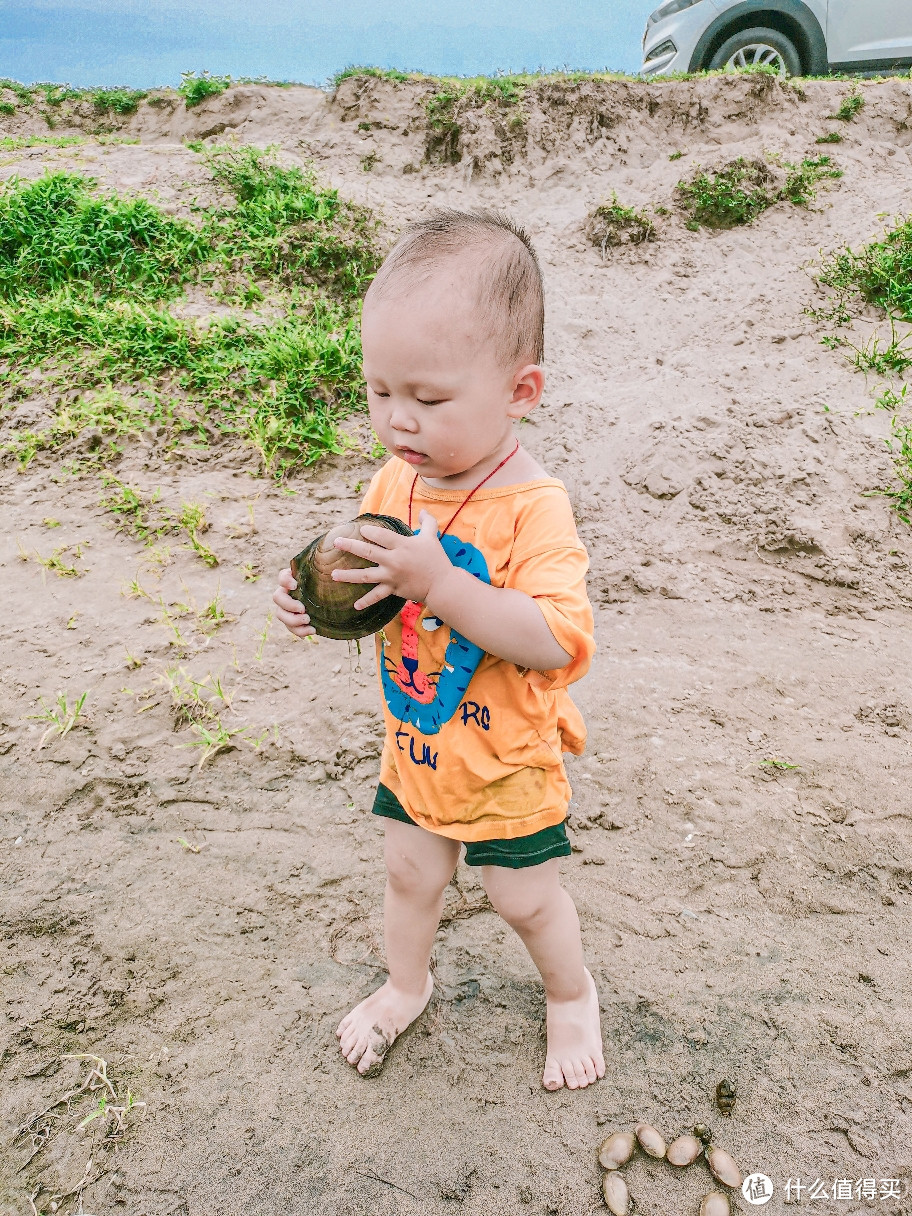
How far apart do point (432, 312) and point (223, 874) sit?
157 centimetres

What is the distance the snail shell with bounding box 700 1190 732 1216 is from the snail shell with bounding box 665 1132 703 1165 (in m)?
0.07

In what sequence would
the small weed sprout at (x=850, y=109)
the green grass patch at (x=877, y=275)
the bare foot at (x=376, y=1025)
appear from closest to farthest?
the bare foot at (x=376, y=1025) → the green grass patch at (x=877, y=275) → the small weed sprout at (x=850, y=109)

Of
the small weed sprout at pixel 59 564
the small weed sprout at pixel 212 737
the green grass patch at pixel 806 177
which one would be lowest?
the small weed sprout at pixel 212 737

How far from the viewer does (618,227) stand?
5156 millimetres

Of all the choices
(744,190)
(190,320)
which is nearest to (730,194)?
(744,190)

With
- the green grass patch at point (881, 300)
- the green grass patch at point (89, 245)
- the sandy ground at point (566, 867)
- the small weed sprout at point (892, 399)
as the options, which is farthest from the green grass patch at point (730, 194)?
the green grass patch at point (89, 245)

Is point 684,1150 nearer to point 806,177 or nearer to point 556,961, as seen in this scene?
point 556,961

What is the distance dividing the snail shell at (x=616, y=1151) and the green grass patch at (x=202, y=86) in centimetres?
708

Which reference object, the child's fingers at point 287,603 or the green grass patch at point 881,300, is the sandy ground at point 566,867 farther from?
the child's fingers at point 287,603

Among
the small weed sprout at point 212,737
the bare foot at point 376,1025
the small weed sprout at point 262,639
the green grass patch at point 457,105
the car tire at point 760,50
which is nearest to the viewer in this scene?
the bare foot at point 376,1025

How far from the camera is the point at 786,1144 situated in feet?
5.14

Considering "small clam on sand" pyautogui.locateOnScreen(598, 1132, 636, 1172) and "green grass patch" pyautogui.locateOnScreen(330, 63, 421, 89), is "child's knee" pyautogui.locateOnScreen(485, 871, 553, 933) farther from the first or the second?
"green grass patch" pyautogui.locateOnScreen(330, 63, 421, 89)

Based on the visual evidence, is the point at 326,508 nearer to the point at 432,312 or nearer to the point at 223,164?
the point at 432,312

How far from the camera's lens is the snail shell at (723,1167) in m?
1.52
